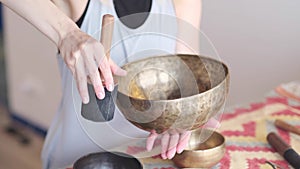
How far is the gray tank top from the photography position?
1.02 metres

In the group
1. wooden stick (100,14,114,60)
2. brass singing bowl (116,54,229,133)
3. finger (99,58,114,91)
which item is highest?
wooden stick (100,14,114,60)

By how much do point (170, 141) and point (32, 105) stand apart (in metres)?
1.68

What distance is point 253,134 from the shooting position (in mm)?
1134

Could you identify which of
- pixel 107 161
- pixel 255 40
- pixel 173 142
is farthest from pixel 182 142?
pixel 255 40

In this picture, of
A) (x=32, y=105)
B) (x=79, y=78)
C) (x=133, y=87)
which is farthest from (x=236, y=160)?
(x=32, y=105)

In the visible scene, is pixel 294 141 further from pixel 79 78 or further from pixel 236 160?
pixel 79 78

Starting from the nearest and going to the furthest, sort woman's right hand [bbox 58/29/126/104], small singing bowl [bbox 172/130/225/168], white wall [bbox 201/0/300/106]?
woman's right hand [bbox 58/29/126/104]
small singing bowl [bbox 172/130/225/168]
white wall [bbox 201/0/300/106]

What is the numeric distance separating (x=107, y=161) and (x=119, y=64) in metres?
0.26

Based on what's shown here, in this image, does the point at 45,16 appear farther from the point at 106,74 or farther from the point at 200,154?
the point at 200,154

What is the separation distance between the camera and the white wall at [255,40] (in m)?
1.46

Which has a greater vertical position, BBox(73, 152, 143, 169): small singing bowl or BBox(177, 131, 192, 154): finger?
BBox(177, 131, 192, 154): finger

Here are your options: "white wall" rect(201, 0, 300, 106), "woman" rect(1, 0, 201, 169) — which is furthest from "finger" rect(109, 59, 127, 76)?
"white wall" rect(201, 0, 300, 106)

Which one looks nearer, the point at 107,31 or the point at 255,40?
the point at 107,31

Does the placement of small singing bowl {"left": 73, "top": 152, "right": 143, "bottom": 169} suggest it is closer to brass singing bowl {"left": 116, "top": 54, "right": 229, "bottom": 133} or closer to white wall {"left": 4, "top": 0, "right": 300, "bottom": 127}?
brass singing bowl {"left": 116, "top": 54, "right": 229, "bottom": 133}
